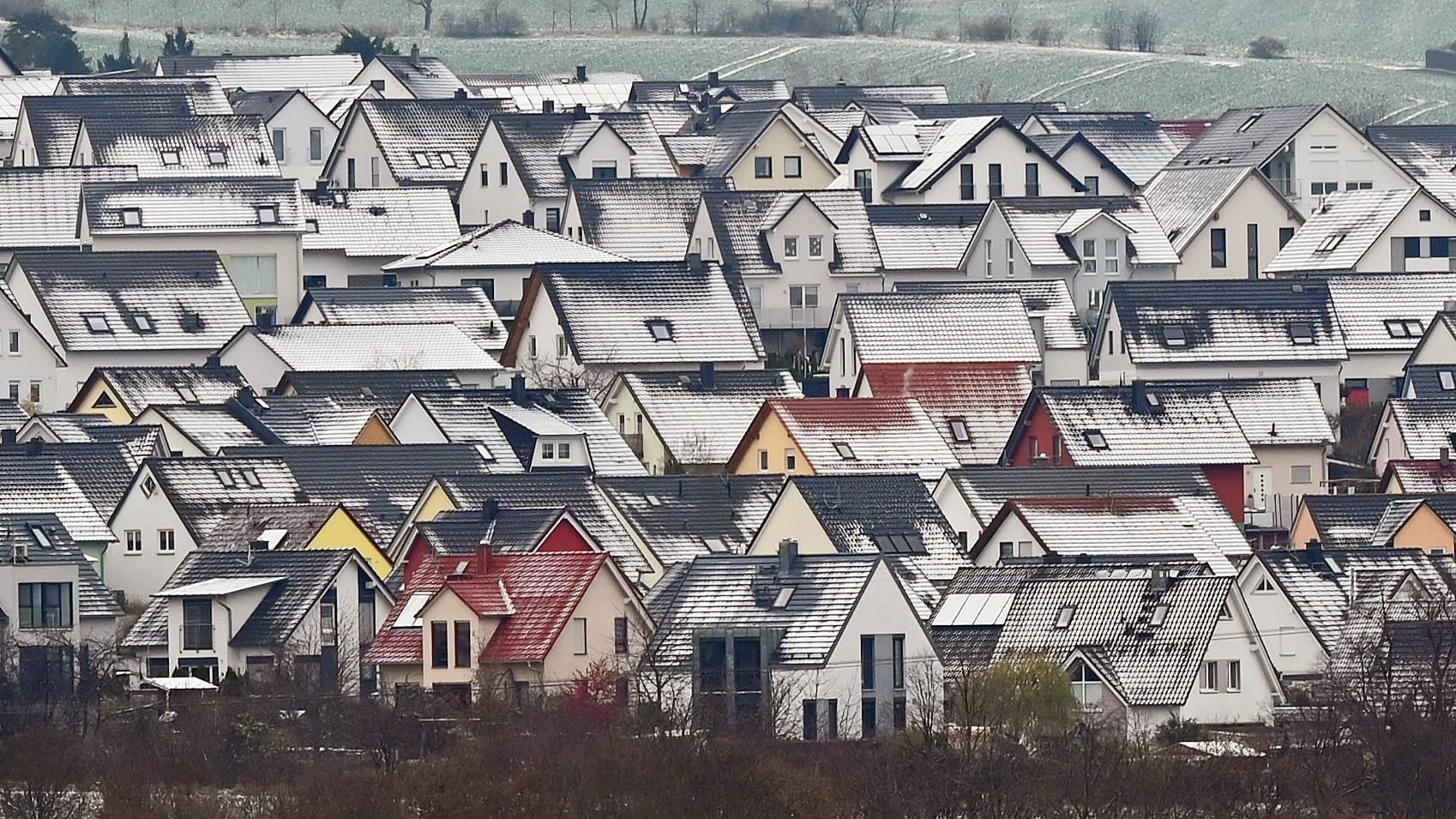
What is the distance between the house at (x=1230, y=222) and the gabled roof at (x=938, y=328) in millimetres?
9337

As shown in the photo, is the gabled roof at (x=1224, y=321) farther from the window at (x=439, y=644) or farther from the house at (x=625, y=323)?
the window at (x=439, y=644)

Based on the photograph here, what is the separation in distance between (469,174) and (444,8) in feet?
284

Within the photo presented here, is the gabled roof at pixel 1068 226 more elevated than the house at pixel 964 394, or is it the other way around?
the gabled roof at pixel 1068 226

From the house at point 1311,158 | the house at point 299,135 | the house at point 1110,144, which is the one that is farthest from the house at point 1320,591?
the house at point 299,135

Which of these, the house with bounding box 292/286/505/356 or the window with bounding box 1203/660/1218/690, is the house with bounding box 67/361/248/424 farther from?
the window with bounding box 1203/660/1218/690

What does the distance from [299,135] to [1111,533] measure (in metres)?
39.7

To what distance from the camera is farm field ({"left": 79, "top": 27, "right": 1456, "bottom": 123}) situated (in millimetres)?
152250

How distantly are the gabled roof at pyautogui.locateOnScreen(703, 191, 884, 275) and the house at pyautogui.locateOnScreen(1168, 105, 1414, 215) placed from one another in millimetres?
8956

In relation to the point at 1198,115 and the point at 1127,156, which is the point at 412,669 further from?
the point at 1198,115

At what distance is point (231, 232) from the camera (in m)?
89.2

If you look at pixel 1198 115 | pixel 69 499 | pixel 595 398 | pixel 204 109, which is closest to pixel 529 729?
pixel 69 499

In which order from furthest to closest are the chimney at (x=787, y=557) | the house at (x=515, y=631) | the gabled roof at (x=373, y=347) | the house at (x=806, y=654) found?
the gabled roof at (x=373, y=347) → the chimney at (x=787, y=557) → the house at (x=515, y=631) → the house at (x=806, y=654)

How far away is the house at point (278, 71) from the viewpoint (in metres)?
117

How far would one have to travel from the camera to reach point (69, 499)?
68.3 m
